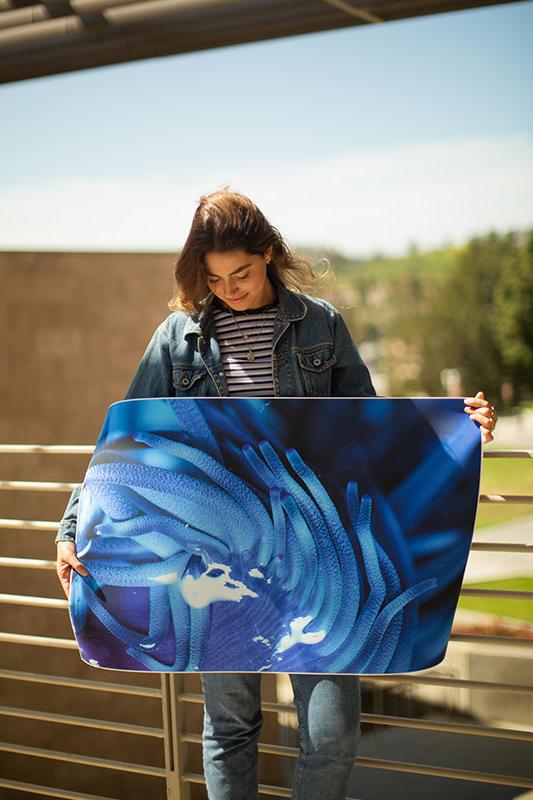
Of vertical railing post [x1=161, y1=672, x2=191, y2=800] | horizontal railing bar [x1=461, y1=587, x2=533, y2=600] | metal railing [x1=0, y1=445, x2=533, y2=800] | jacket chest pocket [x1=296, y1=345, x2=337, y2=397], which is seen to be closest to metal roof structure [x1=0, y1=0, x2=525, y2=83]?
jacket chest pocket [x1=296, y1=345, x2=337, y2=397]

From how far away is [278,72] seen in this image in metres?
58.1

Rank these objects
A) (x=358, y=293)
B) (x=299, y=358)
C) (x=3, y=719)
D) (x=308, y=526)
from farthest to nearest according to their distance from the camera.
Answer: (x=358, y=293), (x=3, y=719), (x=299, y=358), (x=308, y=526)

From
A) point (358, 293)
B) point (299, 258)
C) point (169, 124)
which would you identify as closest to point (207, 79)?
point (169, 124)

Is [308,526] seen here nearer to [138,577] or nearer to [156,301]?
[138,577]

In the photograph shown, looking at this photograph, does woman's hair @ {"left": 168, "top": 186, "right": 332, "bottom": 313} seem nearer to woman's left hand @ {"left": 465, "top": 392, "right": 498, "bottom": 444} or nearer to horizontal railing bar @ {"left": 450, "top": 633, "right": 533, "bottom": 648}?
woman's left hand @ {"left": 465, "top": 392, "right": 498, "bottom": 444}

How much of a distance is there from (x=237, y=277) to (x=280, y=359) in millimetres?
171

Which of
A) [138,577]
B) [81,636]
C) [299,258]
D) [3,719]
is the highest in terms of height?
[299,258]

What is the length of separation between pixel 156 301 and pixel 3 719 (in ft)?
9.03

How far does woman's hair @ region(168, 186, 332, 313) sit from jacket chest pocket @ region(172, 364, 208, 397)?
4.7 inches

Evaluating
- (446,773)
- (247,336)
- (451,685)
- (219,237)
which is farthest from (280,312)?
(446,773)

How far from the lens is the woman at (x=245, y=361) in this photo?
1.63m

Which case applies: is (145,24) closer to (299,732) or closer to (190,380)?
(190,380)

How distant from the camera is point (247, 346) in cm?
176

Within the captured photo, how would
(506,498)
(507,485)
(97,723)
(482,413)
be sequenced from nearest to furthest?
1. (482,413)
2. (506,498)
3. (97,723)
4. (507,485)
